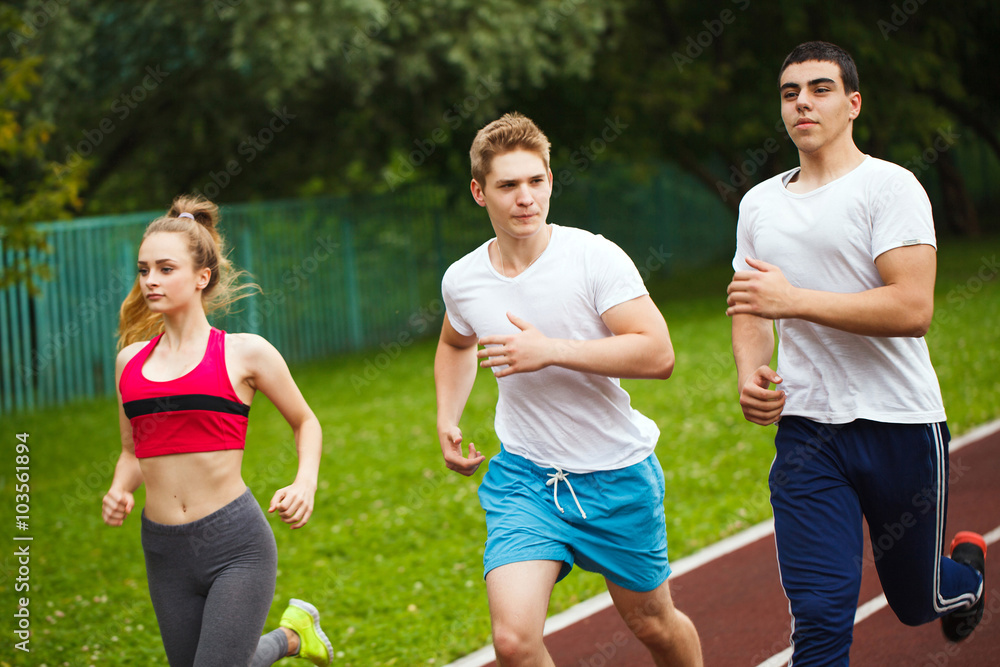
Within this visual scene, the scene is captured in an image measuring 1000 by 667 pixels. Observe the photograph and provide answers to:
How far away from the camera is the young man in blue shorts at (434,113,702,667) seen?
3531mm

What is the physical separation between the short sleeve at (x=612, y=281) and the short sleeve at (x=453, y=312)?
61 centimetres

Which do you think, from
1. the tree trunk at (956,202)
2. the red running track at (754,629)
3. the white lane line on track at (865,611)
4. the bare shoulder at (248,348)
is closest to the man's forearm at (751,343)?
the white lane line on track at (865,611)

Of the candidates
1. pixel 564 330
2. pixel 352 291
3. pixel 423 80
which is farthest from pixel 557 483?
pixel 352 291

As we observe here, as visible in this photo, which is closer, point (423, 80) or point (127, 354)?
point (127, 354)

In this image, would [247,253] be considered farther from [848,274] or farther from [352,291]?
[848,274]

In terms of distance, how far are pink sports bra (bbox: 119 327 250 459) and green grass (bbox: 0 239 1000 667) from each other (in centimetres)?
220

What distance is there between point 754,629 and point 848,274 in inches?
Answer: 103

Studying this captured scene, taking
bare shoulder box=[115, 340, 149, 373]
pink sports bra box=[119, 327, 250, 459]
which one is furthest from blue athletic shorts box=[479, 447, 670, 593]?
bare shoulder box=[115, 340, 149, 373]

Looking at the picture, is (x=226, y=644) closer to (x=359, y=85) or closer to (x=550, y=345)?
(x=550, y=345)

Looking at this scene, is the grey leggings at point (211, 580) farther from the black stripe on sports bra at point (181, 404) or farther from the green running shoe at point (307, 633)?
the green running shoe at point (307, 633)

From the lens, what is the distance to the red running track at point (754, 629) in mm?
4922

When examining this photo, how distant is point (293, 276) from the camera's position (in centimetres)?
1753

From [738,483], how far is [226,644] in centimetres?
541

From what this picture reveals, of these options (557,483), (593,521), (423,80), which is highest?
(423,80)
